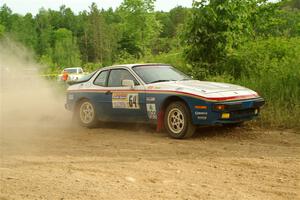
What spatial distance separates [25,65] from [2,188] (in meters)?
20.6

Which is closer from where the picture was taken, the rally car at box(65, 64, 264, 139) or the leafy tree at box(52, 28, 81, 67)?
the rally car at box(65, 64, 264, 139)

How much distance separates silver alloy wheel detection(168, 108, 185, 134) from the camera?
8.94 metres

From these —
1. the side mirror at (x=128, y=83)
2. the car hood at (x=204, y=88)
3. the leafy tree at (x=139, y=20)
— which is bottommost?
the car hood at (x=204, y=88)

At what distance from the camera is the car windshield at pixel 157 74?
980cm

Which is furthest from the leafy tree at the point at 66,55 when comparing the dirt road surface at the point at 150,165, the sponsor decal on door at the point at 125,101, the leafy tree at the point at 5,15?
the dirt road surface at the point at 150,165

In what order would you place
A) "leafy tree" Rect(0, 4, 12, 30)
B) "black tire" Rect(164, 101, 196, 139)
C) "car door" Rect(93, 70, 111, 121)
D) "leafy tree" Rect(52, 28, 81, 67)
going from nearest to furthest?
1. "black tire" Rect(164, 101, 196, 139)
2. "car door" Rect(93, 70, 111, 121)
3. "leafy tree" Rect(52, 28, 81, 67)
4. "leafy tree" Rect(0, 4, 12, 30)

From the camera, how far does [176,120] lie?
9.02 meters

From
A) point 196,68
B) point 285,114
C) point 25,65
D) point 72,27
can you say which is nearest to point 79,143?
point 285,114

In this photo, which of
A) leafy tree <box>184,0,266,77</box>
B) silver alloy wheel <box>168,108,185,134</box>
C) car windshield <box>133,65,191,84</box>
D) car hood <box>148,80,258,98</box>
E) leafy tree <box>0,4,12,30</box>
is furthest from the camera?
leafy tree <box>0,4,12,30</box>

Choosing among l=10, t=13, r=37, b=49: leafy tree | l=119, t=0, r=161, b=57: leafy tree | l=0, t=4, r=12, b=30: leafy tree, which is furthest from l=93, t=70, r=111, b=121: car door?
l=0, t=4, r=12, b=30: leafy tree

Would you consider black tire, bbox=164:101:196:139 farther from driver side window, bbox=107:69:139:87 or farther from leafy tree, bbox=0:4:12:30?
leafy tree, bbox=0:4:12:30

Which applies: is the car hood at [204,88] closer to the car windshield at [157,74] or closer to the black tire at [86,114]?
the car windshield at [157,74]

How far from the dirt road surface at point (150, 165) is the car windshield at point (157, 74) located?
1148 mm

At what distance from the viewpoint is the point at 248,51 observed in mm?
13070
